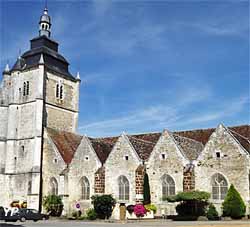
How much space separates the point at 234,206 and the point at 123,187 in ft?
36.7

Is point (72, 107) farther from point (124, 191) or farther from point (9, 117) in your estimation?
point (124, 191)

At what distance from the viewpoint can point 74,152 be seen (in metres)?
48.1

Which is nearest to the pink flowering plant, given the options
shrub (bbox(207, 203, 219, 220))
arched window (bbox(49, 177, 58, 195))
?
shrub (bbox(207, 203, 219, 220))

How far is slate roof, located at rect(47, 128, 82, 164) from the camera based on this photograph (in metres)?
47.0

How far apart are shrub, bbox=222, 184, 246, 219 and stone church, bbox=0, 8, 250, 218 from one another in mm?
817

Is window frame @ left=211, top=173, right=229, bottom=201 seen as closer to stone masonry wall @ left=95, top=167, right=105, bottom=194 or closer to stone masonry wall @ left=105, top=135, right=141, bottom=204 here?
stone masonry wall @ left=105, top=135, right=141, bottom=204

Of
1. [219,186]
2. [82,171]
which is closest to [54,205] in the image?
[82,171]

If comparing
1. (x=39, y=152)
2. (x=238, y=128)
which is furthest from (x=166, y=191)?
(x=39, y=152)

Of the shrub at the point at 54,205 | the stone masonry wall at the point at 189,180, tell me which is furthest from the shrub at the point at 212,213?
the shrub at the point at 54,205

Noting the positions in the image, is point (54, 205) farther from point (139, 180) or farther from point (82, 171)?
point (139, 180)

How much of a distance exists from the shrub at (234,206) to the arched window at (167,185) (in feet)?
18.0

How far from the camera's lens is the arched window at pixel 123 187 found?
39.8 metres

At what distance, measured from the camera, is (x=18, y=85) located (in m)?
52.2

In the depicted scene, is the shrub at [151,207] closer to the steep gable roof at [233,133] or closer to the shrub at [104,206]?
the shrub at [104,206]
